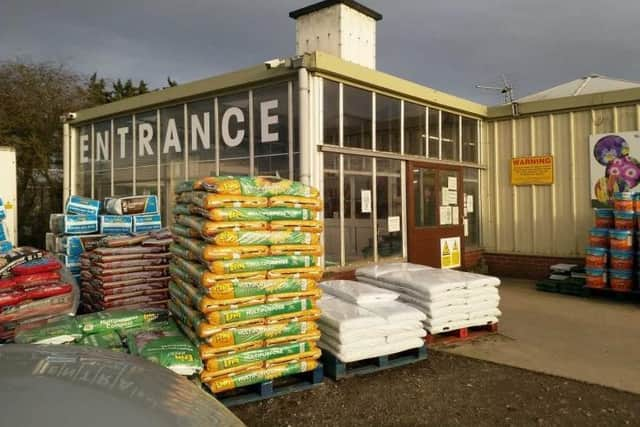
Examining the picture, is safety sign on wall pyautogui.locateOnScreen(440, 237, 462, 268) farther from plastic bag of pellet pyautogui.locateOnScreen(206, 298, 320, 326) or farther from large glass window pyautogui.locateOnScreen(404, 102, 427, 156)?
plastic bag of pellet pyautogui.locateOnScreen(206, 298, 320, 326)

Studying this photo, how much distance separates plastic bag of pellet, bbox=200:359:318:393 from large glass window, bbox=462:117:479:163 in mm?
7643

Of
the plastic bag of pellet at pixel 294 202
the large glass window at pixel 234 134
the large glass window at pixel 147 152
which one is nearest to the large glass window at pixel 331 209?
the large glass window at pixel 234 134

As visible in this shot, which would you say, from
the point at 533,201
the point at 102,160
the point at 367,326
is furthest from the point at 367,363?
the point at 102,160

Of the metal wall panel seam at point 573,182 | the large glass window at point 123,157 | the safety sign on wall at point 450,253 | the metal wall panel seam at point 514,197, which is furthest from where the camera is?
the metal wall panel seam at point 514,197

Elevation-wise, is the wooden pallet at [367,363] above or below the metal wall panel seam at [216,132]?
below

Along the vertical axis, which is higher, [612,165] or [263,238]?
[612,165]

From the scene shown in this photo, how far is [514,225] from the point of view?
11.0 meters

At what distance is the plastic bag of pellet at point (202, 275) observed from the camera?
4129mm

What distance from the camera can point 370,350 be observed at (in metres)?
4.78

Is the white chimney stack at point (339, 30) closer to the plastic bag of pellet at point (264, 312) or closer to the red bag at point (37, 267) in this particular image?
the plastic bag of pellet at point (264, 312)

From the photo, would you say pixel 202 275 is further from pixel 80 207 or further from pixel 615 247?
pixel 615 247

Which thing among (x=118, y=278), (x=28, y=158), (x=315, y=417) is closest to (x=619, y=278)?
(x=315, y=417)

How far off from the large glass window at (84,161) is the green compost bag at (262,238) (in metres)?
8.16

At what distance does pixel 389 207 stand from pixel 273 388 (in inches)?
189
